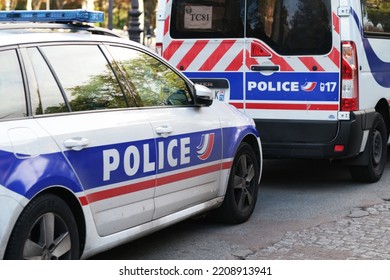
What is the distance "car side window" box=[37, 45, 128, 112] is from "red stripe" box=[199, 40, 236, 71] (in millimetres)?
3253

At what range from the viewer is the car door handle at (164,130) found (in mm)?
5379

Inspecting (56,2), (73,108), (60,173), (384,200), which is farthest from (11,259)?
(56,2)

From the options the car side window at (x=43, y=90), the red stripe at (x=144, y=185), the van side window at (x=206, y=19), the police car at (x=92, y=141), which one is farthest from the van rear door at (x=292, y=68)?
the car side window at (x=43, y=90)

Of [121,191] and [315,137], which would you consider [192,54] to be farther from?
[121,191]

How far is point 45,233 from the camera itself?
4.37 m

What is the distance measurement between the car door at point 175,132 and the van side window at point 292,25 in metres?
2.19

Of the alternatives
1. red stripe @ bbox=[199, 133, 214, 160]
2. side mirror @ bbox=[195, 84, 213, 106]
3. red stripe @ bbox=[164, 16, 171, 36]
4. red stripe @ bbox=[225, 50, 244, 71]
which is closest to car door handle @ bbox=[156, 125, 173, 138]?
red stripe @ bbox=[199, 133, 214, 160]

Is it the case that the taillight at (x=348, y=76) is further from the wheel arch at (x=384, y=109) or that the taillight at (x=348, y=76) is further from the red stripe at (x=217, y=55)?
the red stripe at (x=217, y=55)

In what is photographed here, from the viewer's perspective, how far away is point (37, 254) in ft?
14.2

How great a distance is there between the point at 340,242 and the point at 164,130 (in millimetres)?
1752

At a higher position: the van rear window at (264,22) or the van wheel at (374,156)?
the van rear window at (264,22)

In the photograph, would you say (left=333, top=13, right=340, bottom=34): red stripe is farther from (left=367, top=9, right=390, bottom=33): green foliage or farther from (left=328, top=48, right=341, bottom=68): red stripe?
(left=367, top=9, right=390, bottom=33): green foliage

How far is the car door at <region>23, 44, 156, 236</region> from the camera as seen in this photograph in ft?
15.1

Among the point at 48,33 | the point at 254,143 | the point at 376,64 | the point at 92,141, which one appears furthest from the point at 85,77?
the point at 376,64
